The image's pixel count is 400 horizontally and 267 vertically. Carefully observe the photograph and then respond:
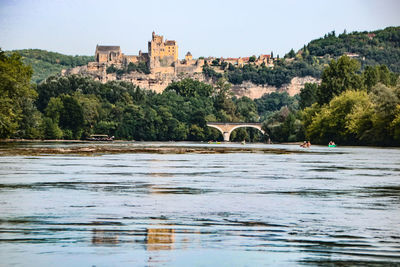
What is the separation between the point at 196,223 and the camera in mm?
18984

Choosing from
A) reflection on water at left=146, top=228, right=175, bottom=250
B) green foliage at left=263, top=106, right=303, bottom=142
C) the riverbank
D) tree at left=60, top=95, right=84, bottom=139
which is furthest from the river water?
tree at left=60, top=95, right=84, bottom=139

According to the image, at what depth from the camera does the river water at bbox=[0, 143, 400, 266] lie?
14.1 metres

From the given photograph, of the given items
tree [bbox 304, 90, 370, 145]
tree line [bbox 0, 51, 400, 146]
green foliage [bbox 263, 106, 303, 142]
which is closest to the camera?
tree line [bbox 0, 51, 400, 146]

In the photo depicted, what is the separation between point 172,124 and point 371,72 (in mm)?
76764

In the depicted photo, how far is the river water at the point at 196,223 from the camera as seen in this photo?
46.3 ft

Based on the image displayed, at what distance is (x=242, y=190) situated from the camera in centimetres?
3011

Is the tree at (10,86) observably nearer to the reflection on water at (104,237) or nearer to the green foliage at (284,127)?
the green foliage at (284,127)

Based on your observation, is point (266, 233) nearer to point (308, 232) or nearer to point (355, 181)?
point (308, 232)

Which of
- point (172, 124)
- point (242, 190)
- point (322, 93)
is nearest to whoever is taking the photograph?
point (242, 190)

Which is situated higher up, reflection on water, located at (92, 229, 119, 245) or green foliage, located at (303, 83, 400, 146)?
green foliage, located at (303, 83, 400, 146)

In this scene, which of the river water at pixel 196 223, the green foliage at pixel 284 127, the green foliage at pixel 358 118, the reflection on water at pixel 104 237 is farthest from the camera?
the green foliage at pixel 284 127

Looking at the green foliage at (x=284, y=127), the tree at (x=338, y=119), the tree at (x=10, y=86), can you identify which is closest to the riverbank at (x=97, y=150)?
the tree at (x=10, y=86)

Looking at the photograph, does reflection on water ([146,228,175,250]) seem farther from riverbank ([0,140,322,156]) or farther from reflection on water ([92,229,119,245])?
riverbank ([0,140,322,156])

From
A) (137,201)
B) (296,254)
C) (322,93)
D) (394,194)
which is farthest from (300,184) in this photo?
(322,93)
